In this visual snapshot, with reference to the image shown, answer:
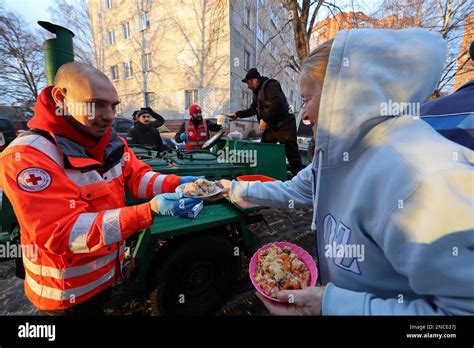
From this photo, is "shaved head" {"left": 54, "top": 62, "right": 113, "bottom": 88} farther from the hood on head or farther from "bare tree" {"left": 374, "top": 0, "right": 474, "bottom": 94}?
"bare tree" {"left": 374, "top": 0, "right": 474, "bottom": 94}

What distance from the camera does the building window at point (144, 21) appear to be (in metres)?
18.5

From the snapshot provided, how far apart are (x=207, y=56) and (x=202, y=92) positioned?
8.09 ft

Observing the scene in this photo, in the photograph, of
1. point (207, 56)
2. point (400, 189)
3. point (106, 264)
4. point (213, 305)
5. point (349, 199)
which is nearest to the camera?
point (400, 189)

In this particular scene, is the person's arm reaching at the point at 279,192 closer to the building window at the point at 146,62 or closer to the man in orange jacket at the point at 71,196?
the man in orange jacket at the point at 71,196

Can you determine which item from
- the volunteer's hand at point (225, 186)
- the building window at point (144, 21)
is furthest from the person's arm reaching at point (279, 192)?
the building window at point (144, 21)

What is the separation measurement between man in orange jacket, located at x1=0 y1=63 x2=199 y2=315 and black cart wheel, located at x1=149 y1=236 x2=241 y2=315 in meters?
0.56

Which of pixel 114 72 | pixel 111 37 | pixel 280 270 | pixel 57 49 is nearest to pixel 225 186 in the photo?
pixel 280 270

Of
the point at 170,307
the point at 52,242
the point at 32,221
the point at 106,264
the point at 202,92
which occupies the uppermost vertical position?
the point at 202,92

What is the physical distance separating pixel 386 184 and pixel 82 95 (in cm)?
160

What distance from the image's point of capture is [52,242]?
3.78ft

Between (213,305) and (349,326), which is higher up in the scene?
(349,326)

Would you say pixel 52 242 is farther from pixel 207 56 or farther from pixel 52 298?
pixel 207 56

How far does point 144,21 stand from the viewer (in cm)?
1866

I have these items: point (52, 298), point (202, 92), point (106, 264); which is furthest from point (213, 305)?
point (202, 92)
